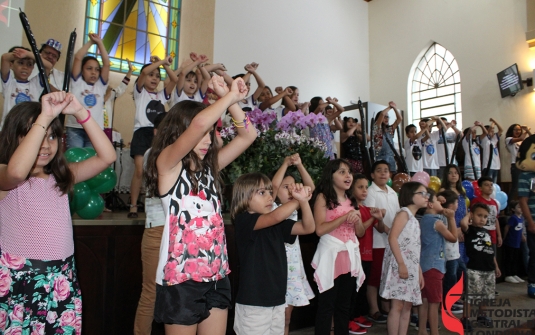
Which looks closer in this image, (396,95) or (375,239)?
(375,239)

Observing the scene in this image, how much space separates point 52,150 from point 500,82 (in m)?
10.4

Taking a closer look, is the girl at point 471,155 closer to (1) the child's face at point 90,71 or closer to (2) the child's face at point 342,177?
(2) the child's face at point 342,177

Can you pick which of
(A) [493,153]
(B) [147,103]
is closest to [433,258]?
(B) [147,103]

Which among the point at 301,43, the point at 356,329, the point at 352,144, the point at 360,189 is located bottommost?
the point at 356,329

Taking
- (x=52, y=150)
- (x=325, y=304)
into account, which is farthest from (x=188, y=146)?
(x=325, y=304)

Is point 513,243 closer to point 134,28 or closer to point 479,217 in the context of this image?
point 479,217

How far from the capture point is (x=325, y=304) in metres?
2.95

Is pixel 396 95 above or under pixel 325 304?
above

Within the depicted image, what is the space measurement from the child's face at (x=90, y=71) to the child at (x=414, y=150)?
6.13 meters

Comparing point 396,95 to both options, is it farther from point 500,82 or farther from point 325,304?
point 325,304

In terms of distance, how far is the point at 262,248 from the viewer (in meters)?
2.35

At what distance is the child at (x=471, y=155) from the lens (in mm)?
8530

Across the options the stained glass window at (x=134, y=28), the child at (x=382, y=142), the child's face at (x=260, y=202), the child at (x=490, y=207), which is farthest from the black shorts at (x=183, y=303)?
the stained glass window at (x=134, y=28)

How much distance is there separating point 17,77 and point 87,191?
7.31 feet
